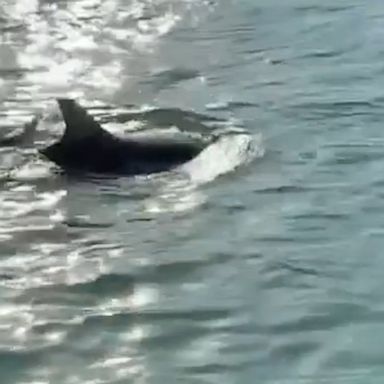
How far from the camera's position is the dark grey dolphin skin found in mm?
5027

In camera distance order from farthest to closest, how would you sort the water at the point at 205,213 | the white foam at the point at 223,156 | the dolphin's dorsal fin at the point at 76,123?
the dolphin's dorsal fin at the point at 76,123 < the white foam at the point at 223,156 < the water at the point at 205,213

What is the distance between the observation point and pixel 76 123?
5062 millimetres

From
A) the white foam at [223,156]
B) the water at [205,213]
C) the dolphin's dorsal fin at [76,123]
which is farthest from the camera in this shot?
the dolphin's dorsal fin at [76,123]

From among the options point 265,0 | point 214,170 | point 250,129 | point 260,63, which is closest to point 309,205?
point 214,170

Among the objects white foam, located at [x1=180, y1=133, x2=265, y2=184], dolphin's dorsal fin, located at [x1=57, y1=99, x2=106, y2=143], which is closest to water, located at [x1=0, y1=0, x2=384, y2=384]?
white foam, located at [x1=180, y1=133, x2=265, y2=184]

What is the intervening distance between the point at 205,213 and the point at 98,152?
583 mm

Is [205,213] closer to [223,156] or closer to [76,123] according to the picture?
[223,156]

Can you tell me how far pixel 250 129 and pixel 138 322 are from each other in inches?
61.7

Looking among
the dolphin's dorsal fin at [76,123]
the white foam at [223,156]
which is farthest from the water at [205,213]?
the dolphin's dorsal fin at [76,123]

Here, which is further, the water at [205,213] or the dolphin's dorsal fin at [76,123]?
the dolphin's dorsal fin at [76,123]

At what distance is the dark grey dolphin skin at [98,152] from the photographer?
5.03 metres

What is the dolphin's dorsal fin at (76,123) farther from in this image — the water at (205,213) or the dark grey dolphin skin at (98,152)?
the water at (205,213)

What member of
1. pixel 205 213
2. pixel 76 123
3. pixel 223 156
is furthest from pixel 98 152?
pixel 205 213

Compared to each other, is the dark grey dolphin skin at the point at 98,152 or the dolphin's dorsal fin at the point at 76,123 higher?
the dolphin's dorsal fin at the point at 76,123
